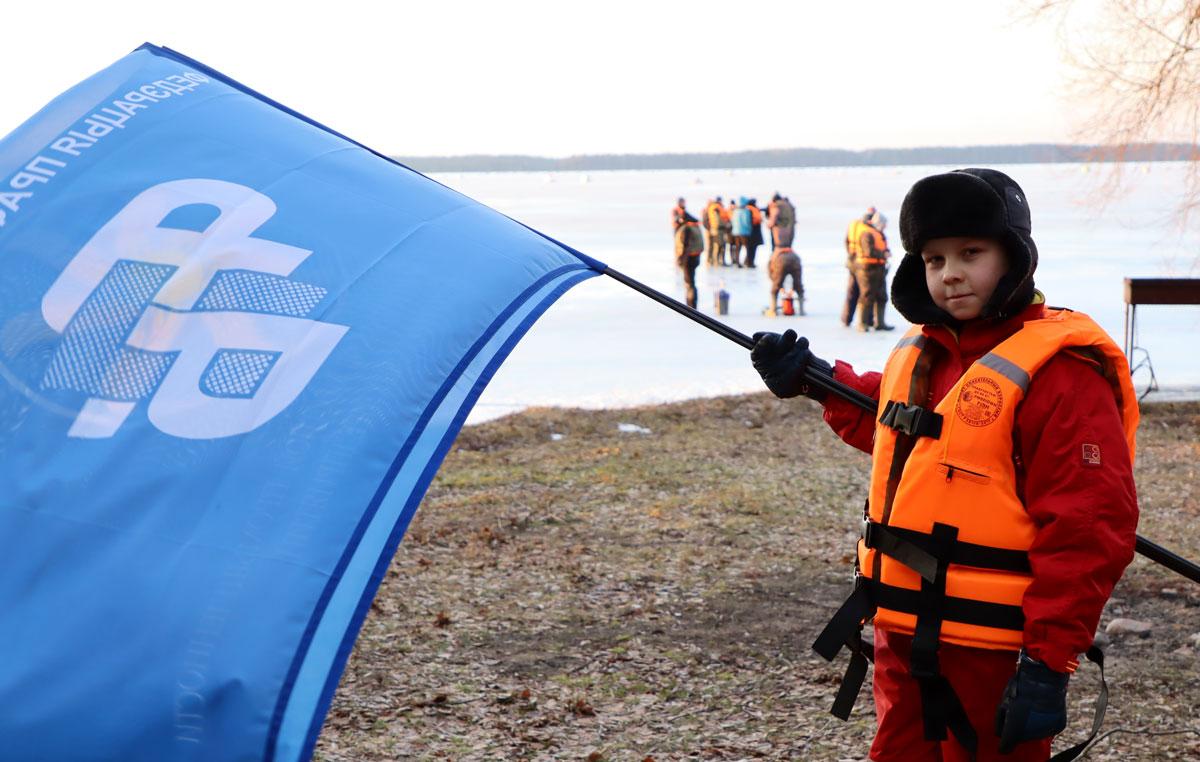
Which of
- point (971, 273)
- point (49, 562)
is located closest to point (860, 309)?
point (971, 273)

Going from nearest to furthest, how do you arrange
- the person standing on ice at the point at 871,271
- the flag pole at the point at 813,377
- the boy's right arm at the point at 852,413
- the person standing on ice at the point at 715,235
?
A: 1. the flag pole at the point at 813,377
2. the boy's right arm at the point at 852,413
3. the person standing on ice at the point at 871,271
4. the person standing on ice at the point at 715,235

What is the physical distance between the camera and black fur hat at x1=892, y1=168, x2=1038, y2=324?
281cm

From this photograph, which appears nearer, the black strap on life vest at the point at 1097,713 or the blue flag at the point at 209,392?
the blue flag at the point at 209,392

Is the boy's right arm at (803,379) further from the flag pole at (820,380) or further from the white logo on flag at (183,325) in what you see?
the white logo on flag at (183,325)

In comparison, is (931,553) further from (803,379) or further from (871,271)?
(871,271)

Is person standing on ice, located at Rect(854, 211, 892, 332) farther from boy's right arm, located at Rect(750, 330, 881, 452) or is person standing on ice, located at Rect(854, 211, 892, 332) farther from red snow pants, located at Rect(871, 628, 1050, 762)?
red snow pants, located at Rect(871, 628, 1050, 762)

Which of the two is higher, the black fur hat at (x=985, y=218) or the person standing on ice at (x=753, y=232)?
the black fur hat at (x=985, y=218)

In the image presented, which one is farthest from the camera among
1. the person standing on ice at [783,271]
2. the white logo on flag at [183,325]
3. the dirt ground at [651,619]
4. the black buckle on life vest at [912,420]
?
the person standing on ice at [783,271]

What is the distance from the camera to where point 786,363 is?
3.27m

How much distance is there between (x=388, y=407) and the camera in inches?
96.6

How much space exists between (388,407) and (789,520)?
6442mm

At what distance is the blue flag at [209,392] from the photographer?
211 centimetres

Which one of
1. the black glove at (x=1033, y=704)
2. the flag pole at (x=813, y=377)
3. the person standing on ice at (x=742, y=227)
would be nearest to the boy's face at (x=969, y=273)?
the flag pole at (x=813, y=377)

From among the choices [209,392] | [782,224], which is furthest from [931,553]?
[782,224]
